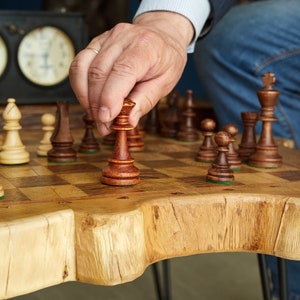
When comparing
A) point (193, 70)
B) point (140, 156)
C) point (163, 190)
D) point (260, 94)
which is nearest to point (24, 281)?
point (163, 190)

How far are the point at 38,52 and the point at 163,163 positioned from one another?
1200 millimetres

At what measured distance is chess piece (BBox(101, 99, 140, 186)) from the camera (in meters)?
1.16

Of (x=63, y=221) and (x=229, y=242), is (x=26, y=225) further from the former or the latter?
(x=229, y=242)

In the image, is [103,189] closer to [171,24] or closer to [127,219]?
[127,219]

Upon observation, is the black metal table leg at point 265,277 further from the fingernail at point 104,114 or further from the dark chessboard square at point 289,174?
the fingernail at point 104,114

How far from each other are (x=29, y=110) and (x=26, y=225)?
4.44 feet

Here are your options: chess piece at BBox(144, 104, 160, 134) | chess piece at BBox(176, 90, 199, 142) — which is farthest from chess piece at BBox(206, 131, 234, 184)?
chess piece at BBox(144, 104, 160, 134)

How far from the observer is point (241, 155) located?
148 centimetres

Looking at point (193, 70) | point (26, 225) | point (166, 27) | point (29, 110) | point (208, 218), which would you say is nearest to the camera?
point (26, 225)

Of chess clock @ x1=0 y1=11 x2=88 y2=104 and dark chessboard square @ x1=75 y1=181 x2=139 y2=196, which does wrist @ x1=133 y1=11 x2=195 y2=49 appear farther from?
chess clock @ x1=0 y1=11 x2=88 y2=104

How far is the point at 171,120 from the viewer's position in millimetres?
1825

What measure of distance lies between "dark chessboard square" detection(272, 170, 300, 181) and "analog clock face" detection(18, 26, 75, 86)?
1.33m

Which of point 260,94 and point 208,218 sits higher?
point 260,94

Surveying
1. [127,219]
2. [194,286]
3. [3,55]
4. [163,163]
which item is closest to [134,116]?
[163,163]
